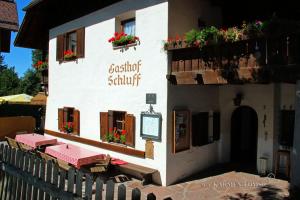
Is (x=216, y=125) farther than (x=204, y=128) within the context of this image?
Yes

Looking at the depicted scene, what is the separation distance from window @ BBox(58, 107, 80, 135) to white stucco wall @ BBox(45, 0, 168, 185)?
0.92 ft

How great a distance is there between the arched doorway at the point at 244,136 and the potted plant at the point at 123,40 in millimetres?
4891

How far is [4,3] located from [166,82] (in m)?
4.66

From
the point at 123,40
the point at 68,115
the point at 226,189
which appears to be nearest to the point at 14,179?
the point at 226,189

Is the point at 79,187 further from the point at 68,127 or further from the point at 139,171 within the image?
the point at 68,127

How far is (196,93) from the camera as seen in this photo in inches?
383

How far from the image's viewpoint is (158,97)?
8.82m

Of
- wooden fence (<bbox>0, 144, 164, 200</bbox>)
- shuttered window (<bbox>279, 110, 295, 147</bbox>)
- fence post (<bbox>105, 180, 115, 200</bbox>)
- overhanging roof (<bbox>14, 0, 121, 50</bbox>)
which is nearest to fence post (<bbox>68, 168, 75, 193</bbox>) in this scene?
wooden fence (<bbox>0, 144, 164, 200</bbox>)

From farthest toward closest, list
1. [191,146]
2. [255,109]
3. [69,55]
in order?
[69,55] → [255,109] → [191,146]

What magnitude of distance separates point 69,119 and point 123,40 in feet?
17.4

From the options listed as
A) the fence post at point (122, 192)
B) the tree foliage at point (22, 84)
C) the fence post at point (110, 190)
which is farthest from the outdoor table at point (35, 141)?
the tree foliage at point (22, 84)

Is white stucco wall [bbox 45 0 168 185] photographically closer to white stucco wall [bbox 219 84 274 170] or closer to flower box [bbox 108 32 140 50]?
flower box [bbox 108 32 140 50]

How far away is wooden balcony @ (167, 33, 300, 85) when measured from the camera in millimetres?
5992

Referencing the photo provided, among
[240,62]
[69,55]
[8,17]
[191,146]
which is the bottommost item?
[191,146]
